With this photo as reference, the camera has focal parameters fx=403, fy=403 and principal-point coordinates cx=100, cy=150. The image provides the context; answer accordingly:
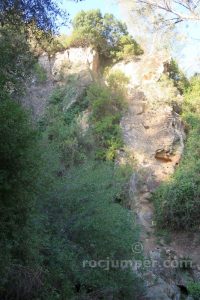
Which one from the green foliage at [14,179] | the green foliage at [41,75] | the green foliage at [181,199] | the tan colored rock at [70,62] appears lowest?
the green foliage at [14,179]

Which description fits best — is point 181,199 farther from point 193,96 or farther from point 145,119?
point 193,96

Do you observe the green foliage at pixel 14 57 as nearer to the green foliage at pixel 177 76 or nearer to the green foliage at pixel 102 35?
the green foliage at pixel 177 76

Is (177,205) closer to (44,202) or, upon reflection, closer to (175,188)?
(175,188)

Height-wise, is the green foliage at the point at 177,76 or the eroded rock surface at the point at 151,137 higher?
the green foliage at the point at 177,76

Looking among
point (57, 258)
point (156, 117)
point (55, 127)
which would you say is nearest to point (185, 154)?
point (156, 117)

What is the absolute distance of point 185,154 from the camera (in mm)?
15125

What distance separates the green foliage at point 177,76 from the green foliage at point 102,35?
6.38ft

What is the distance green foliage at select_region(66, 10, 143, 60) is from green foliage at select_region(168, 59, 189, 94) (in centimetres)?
194

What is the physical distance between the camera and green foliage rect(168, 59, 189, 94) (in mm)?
18562

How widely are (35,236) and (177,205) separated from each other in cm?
736

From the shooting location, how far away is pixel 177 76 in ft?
61.7

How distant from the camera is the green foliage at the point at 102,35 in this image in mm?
19578

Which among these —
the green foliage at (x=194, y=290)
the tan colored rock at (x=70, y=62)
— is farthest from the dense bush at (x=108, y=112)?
the green foliage at (x=194, y=290)

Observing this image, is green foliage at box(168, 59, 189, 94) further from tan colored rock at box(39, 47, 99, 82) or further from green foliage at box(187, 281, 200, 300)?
green foliage at box(187, 281, 200, 300)
